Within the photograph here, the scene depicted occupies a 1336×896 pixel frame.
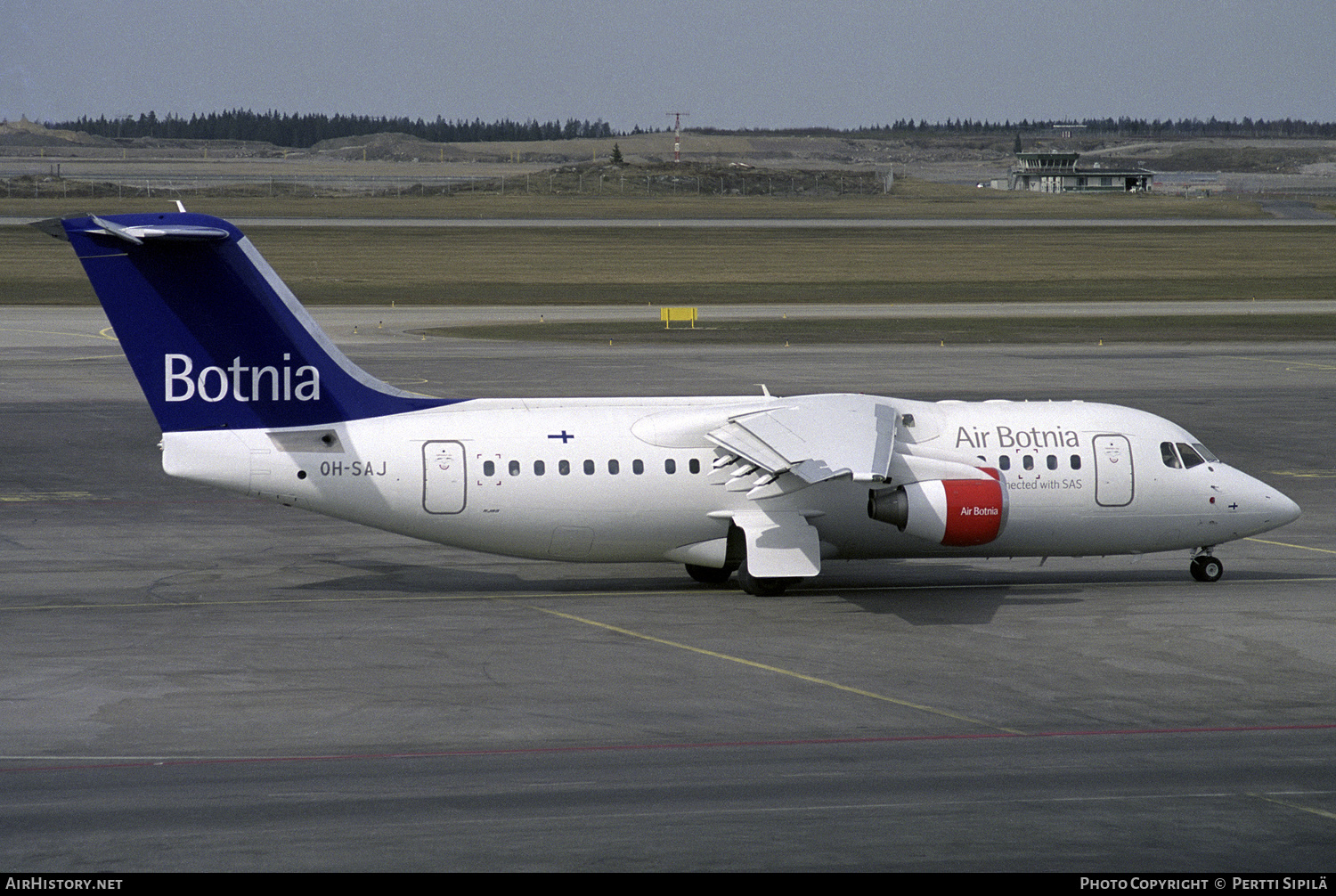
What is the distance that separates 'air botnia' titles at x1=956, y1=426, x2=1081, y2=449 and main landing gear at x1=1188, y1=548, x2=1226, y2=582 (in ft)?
11.1

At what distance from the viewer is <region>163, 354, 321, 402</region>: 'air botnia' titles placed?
24766 millimetres

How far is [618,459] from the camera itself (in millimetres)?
26266

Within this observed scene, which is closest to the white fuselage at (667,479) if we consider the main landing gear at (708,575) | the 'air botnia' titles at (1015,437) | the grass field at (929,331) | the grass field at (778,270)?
the 'air botnia' titles at (1015,437)

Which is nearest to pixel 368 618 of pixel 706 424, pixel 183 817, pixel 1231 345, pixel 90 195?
pixel 706 424

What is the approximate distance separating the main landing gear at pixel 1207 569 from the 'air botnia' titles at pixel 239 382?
16.8 meters

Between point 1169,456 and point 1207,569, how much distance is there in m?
2.30

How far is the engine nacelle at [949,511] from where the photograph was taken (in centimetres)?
2506

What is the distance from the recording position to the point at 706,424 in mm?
26469

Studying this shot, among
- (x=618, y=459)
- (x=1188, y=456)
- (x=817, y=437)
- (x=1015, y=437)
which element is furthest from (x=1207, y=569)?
(x=618, y=459)

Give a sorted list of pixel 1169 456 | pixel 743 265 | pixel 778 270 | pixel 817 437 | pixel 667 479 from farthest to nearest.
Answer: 1. pixel 743 265
2. pixel 778 270
3. pixel 1169 456
4. pixel 667 479
5. pixel 817 437

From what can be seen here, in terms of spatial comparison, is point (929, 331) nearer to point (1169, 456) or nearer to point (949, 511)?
point (1169, 456)

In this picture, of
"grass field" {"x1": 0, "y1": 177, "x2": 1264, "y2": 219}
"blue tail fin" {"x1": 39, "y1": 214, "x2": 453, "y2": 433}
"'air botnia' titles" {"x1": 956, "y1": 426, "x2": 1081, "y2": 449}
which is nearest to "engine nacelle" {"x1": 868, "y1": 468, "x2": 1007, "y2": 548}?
"'air botnia' titles" {"x1": 956, "y1": 426, "x2": 1081, "y2": 449}
